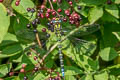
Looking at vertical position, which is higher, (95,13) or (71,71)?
(95,13)

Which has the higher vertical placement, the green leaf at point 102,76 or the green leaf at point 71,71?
the green leaf at point 71,71

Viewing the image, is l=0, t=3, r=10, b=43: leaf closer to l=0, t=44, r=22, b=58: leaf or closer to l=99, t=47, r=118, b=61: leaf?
l=0, t=44, r=22, b=58: leaf

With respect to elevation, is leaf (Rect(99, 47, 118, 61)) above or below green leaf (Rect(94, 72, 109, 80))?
above

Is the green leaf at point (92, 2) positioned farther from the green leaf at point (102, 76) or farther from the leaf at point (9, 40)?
the leaf at point (9, 40)

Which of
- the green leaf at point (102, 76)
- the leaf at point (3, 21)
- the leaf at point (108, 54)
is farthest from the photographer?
the leaf at point (108, 54)

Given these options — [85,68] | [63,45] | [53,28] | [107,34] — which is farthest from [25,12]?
[107,34]

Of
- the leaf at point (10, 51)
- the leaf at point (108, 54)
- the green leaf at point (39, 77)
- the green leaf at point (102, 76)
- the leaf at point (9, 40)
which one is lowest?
the green leaf at point (102, 76)

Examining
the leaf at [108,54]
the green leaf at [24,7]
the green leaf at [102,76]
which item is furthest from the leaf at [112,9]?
the green leaf at [24,7]

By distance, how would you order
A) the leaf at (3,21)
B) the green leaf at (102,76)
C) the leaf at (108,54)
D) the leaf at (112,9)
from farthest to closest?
the leaf at (108,54), the leaf at (112,9), the green leaf at (102,76), the leaf at (3,21)

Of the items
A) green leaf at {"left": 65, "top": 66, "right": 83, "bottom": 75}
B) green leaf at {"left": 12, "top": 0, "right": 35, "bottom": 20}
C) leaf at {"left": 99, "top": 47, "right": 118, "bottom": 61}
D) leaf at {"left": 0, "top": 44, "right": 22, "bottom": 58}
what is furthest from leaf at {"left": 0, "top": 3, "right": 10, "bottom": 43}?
leaf at {"left": 99, "top": 47, "right": 118, "bottom": 61}

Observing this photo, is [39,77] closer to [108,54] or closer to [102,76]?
[102,76]

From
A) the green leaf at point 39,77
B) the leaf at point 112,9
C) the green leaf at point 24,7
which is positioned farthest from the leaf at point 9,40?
the leaf at point 112,9

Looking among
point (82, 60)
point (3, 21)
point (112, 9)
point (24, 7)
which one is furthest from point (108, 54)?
point (3, 21)

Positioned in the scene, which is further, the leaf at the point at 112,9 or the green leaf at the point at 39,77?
the leaf at the point at 112,9
